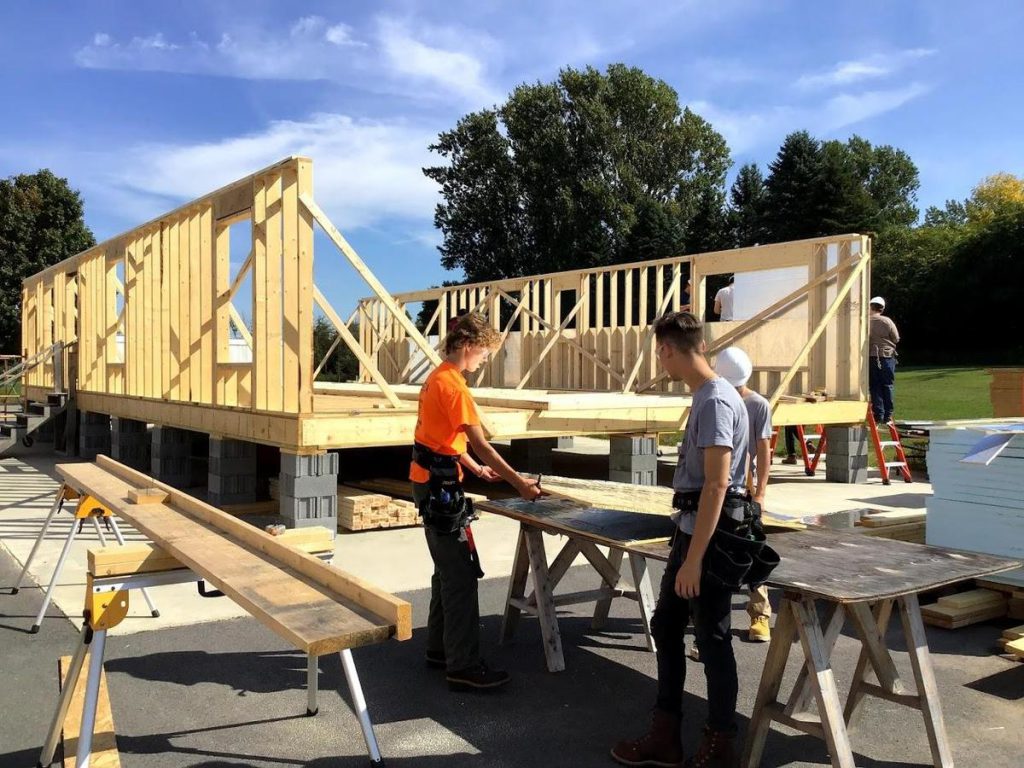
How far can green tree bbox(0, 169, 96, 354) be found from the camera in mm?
34219

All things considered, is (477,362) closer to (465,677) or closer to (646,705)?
(465,677)

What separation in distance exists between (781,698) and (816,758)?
0.72 metres

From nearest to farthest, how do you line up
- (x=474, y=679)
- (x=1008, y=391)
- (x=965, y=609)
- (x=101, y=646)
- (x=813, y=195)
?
(x=101, y=646) < (x=474, y=679) < (x=965, y=609) < (x=1008, y=391) < (x=813, y=195)

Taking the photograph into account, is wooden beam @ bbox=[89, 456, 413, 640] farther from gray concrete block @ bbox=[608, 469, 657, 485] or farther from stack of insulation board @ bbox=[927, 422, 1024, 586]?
gray concrete block @ bbox=[608, 469, 657, 485]

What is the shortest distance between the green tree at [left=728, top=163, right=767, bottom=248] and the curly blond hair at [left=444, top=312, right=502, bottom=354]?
42042 millimetres

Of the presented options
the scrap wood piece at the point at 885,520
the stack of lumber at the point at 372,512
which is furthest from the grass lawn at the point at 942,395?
the stack of lumber at the point at 372,512

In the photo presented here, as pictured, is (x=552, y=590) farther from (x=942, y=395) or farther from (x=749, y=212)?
(x=749, y=212)

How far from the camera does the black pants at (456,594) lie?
13.6 feet

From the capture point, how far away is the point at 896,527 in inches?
252

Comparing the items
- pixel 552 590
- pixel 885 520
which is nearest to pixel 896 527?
pixel 885 520

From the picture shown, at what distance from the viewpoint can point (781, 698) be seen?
4293 millimetres

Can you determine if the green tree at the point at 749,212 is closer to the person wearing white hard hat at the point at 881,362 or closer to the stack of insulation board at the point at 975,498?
the person wearing white hard hat at the point at 881,362

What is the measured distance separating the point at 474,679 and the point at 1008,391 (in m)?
8.80

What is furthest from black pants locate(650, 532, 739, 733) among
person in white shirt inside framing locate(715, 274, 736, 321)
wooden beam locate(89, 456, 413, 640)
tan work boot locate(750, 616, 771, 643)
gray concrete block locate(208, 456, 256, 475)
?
person in white shirt inside framing locate(715, 274, 736, 321)
